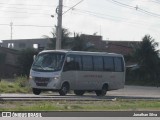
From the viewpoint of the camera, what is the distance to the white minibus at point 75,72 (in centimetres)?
3316

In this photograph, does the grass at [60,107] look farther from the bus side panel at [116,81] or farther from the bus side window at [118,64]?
the bus side window at [118,64]

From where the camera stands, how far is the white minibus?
33.2 metres

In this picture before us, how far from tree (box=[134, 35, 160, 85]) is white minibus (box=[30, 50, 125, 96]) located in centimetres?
3945

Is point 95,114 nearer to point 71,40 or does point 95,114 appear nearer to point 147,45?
point 147,45

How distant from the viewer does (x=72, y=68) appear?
34250 mm

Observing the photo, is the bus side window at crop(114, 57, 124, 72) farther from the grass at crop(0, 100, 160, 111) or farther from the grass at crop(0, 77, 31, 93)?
the grass at crop(0, 100, 160, 111)

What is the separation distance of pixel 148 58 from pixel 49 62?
1859 inches

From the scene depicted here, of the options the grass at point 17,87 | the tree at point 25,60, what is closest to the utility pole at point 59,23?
the grass at point 17,87

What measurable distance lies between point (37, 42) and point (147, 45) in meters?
34.6

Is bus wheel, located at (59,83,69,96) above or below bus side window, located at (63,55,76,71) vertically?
below

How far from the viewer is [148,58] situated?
260 ft

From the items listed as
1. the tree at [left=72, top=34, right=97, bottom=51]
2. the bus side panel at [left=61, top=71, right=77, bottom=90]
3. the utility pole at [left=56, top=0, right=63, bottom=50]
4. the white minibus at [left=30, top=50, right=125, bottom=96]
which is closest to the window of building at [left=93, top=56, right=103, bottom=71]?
the white minibus at [left=30, top=50, right=125, bottom=96]

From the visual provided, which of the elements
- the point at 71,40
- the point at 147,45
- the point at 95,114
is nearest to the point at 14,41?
the point at 71,40

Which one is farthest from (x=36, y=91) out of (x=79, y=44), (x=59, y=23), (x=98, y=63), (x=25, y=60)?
(x=79, y=44)
